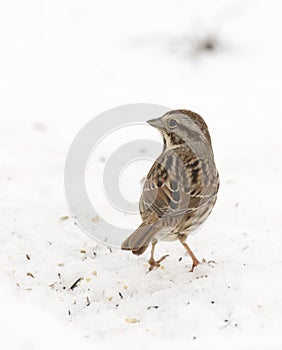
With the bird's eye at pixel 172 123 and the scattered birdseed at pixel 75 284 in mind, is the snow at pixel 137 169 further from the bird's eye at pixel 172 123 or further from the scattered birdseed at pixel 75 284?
the bird's eye at pixel 172 123

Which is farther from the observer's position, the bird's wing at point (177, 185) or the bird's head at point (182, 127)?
the bird's head at point (182, 127)

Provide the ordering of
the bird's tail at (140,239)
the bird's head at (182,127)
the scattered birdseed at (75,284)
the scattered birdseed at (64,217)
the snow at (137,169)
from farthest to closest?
1. the scattered birdseed at (64,217)
2. the bird's head at (182,127)
3. the scattered birdseed at (75,284)
4. the bird's tail at (140,239)
5. the snow at (137,169)

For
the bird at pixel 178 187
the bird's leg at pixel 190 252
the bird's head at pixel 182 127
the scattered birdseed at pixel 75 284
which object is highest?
the bird's head at pixel 182 127

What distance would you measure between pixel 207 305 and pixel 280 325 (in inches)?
20.4

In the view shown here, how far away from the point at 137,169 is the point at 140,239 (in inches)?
123

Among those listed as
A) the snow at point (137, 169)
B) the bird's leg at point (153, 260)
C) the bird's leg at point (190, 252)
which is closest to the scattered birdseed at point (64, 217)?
the snow at point (137, 169)

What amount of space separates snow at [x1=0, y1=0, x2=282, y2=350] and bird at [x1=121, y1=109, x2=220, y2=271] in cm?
41

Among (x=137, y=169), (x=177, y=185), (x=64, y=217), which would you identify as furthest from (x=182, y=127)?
(x=137, y=169)

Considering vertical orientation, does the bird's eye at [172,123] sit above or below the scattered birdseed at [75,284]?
above

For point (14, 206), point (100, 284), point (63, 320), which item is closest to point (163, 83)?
point (14, 206)

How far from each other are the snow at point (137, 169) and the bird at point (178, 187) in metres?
0.41

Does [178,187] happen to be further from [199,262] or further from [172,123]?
[199,262]

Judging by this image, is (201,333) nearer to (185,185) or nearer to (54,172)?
(185,185)

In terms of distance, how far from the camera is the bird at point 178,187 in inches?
185
